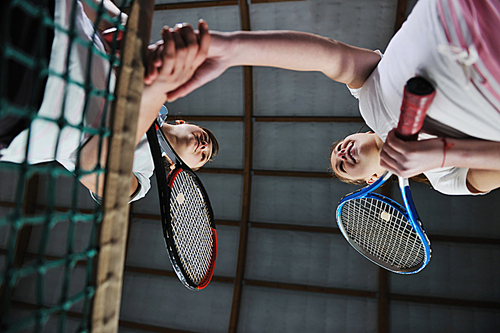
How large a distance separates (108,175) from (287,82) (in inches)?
226

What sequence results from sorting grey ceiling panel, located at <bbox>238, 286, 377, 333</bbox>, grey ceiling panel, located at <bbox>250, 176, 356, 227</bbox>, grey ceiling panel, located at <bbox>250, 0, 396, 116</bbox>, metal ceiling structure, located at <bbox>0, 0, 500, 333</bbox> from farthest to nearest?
grey ceiling panel, located at <bbox>250, 176, 356, 227</bbox>, grey ceiling panel, located at <bbox>238, 286, 377, 333</bbox>, metal ceiling structure, located at <bbox>0, 0, 500, 333</bbox>, grey ceiling panel, located at <bbox>250, 0, 396, 116</bbox>

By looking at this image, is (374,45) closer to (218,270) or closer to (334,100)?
(334,100)

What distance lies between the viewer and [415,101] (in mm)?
1400

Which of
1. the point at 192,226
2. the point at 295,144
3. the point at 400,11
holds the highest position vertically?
the point at 400,11

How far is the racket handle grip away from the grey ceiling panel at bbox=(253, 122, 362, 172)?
16.2 feet

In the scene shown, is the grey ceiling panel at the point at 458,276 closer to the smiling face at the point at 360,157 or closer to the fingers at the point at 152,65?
the smiling face at the point at 360,157

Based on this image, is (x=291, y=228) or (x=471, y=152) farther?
(x=291, y=228)

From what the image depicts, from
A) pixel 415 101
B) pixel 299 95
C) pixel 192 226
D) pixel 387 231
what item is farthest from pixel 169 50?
pixel 299 95

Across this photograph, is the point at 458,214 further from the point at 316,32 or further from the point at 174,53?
the point at 174,53

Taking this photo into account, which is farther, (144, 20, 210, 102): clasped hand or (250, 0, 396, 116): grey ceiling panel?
(250, 0, 396, 116): grey ceiling panel

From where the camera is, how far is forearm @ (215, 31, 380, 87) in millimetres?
1446

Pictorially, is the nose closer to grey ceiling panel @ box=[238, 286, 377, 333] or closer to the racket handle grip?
the racket handle grip

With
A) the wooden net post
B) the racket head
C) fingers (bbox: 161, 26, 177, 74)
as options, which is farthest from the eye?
the wooden net post

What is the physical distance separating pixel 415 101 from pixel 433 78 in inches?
6.4
